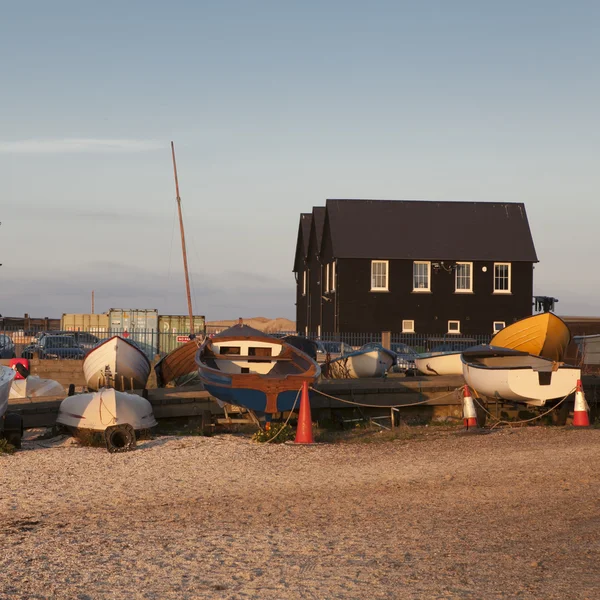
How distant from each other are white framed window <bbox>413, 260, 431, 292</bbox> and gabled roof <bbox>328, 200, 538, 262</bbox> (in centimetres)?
45

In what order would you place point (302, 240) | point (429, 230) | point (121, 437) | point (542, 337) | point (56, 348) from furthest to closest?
1. point (302, 240)
2. point (429, 230)
3. point (56, 348)
4. point (542, 337)
5. point (121, 437)

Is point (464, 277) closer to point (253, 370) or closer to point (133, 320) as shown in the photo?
point (133, 320)

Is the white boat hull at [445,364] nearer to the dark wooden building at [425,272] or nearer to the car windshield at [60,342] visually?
the car windshield at [60,342]

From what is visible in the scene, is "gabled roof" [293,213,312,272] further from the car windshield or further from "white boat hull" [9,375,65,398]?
"white boat hull" [9,375,65,398]

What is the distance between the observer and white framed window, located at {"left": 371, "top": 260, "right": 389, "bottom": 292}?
51625mm

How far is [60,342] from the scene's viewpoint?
3894cm

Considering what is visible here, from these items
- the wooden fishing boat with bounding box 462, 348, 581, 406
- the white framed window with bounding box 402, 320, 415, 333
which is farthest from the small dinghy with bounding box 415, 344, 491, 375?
the white framed window with bounding box 402, 320, 415, 333

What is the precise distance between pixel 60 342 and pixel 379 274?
20.2 metres

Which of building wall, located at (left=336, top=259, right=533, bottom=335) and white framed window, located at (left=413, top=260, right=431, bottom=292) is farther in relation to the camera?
white framed window, located at (left=413, top=260, right=431, bottom=292)

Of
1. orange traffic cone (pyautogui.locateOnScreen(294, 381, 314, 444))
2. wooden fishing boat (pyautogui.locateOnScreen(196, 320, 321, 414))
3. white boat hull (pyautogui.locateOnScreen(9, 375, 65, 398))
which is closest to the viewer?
orange traffic cone (pyautogui.locateOnScreen(294, 381, 314, 444))

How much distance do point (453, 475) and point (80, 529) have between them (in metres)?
6.06

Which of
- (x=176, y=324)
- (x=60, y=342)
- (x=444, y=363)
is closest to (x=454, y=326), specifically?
(x=176, y=324)

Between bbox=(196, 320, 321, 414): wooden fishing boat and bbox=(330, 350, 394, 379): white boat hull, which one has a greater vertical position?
bbox=(196, 320, 321, 414): wooden fishing boat

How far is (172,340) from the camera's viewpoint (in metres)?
43.8
